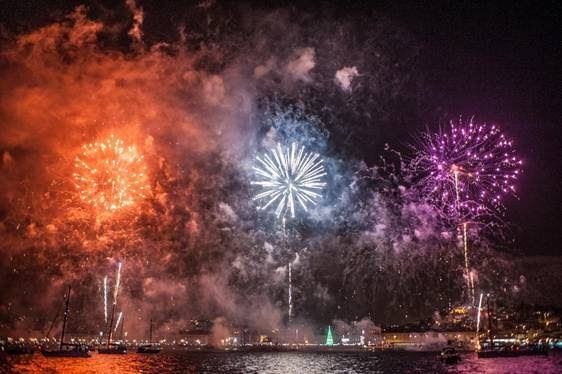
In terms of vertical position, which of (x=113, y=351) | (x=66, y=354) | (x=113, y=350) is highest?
(x=66, y=354)

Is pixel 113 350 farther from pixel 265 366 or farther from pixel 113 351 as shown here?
pixel 265 366

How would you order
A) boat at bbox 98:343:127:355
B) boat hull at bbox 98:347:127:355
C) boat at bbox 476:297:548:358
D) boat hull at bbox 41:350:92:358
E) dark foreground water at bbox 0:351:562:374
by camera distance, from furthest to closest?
boat hull at bbox 98:347:127:355 < boat at bbox 98:343:127:355 < boat at bbox 476:297:548:358 < boat hull at bbox 41:350:92:358 < dark foreground water at bbox 0:351:562:374

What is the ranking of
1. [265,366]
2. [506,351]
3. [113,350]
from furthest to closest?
[113,350]
[506,351]
[265,366]

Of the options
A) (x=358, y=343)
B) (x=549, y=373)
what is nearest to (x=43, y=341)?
(x=358, y=343)

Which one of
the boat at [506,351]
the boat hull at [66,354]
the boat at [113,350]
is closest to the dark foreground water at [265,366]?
the boat hull at [66,354]

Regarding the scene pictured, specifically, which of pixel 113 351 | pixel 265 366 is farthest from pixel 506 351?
pixel 113 351

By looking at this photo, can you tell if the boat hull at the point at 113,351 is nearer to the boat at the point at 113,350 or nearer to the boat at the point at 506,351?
the boat at the point at 113,350

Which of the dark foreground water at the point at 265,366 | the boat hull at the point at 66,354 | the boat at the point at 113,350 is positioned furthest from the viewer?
the boat at the point at 113,350

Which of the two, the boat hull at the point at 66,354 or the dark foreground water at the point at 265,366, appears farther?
the boat hull at the point at 66,354

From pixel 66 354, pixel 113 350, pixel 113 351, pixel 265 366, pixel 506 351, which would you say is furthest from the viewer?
pixel 113 350

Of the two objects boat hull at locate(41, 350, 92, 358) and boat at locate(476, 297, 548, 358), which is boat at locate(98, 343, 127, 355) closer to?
boat hull at locate(41, 350, 92, 358)

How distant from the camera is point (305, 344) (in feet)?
591

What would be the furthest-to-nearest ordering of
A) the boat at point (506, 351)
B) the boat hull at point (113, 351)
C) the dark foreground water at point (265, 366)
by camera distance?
the boat hull at point (113, 351) → the boat at point (506, 351) → the dark foreground water at point (265, 366)

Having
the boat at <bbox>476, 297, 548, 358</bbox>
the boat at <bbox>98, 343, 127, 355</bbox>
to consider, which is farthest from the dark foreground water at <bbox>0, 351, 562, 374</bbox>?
the boat at <bbox>98, 343, 127, 355</bbox>
